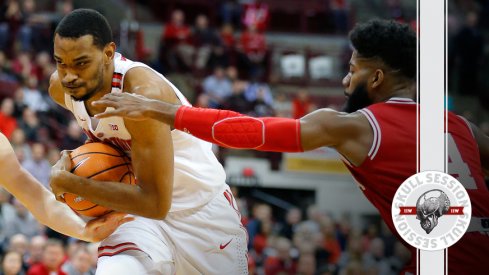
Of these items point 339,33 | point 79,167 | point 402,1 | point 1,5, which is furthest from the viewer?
point 339,33

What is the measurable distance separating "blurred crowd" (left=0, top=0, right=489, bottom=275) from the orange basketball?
52.0 inches

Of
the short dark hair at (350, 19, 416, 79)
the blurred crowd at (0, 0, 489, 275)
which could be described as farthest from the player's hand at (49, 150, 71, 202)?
the blurred crowd at (0, 0, 489, 275)

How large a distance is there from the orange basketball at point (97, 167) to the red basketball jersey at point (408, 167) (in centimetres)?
88

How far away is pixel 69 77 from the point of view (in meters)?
3.04

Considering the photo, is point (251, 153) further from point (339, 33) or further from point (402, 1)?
point (339, 33)

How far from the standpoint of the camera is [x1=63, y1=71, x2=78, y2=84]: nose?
3037 millimetres

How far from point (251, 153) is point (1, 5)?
12.3 feet

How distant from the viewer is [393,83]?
9.76 ft

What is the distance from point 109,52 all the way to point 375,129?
42.0 inches

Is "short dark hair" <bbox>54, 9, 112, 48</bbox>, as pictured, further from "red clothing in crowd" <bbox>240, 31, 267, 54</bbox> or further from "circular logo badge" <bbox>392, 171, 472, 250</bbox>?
"red clothing in crowd" <bbox>240, 31, 267, 54</bbox>

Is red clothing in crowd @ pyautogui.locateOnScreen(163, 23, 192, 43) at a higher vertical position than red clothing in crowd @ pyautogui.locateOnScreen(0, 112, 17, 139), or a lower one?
higher

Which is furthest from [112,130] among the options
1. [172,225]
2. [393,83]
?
[393,83]

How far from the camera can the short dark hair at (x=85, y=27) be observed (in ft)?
10.00

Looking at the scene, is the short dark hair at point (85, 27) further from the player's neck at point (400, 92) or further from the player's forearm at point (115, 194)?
the player's neck at point (400, 92)
